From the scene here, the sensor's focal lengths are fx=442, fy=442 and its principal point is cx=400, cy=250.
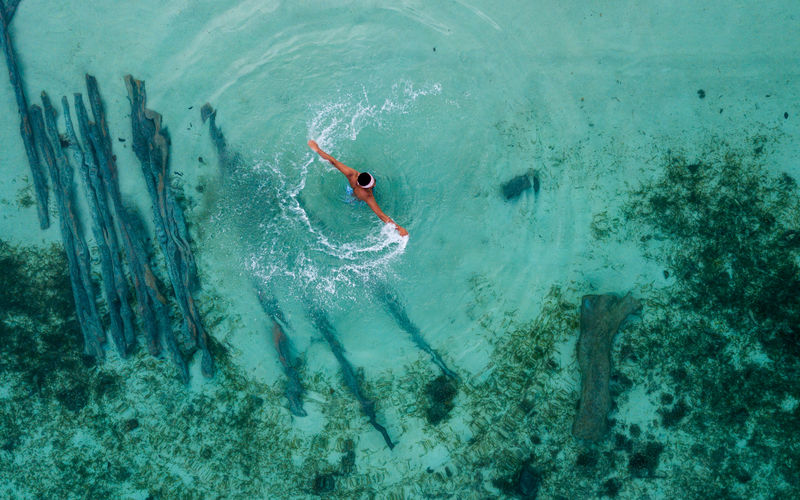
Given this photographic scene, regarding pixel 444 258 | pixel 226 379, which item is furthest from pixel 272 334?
pixel 444 258

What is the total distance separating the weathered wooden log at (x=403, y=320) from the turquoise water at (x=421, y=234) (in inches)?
3.4

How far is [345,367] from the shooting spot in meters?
7.46

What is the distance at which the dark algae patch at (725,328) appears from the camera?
714cm

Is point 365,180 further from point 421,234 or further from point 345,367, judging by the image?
point 345,367

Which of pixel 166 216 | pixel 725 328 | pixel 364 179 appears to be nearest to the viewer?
pixel 364 179

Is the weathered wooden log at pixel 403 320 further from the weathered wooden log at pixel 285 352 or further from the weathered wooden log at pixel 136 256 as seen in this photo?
the weathered wooden log at pixel 136 256

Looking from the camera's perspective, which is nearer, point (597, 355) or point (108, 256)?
point (597, 355)

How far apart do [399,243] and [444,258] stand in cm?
81

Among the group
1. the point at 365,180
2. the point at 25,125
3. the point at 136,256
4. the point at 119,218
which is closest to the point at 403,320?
the point at 365,180

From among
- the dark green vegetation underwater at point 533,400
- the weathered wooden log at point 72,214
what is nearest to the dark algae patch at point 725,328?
the dark green vegetation underwater at point 533,400

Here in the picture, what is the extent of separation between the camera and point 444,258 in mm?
7535

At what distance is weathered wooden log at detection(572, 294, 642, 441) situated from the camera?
700cm

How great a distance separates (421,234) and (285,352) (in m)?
3.05

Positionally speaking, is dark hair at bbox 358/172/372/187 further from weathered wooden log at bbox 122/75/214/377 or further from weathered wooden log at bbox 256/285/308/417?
weathered wooden log at bbox 122/75/214/377
